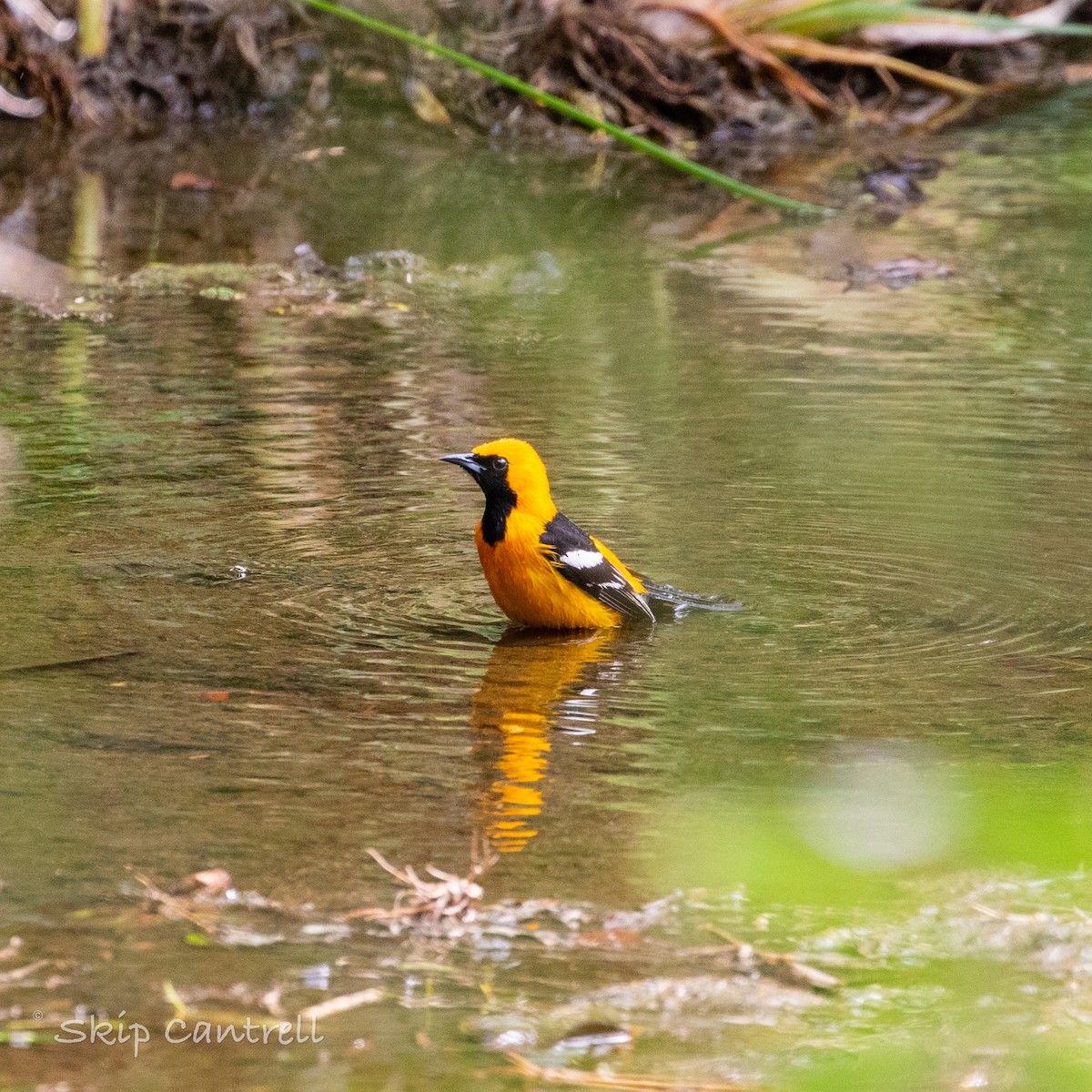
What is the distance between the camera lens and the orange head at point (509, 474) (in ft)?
18.1

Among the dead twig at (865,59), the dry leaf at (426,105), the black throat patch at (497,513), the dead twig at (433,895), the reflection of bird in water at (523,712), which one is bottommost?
the reflection of bird in water at (523,712)

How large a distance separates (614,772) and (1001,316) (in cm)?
564

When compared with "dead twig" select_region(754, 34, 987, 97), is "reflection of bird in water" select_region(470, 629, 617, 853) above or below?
below

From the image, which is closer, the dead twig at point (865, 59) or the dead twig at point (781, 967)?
the dead twig at point (781, 967)

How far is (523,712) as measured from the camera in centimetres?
467

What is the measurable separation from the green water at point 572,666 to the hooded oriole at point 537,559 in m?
0.11

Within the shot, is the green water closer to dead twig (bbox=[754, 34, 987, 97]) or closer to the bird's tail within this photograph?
the bird's tail

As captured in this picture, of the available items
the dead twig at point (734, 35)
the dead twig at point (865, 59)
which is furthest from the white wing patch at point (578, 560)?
the dead twig at point (865, 59)

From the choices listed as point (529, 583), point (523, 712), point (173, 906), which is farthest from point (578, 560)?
point (173, 906)

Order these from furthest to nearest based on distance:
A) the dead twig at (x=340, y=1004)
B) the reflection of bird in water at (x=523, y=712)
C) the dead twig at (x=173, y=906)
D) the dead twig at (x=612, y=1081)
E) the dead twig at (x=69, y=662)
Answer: the dead twig at (x=69, y=662) < the reflection of bird in water at (x=523, y=712) < the dead twig at (x=173, y=906) < the dead twig at (x=340, y=1004) < the dead twig at (x=612, y=1081)

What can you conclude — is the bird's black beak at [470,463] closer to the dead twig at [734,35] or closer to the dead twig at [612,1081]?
the dead twig at [612,1081]

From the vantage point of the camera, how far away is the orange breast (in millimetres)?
5371

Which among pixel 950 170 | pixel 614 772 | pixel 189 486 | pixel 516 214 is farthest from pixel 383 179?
pixel 614 772

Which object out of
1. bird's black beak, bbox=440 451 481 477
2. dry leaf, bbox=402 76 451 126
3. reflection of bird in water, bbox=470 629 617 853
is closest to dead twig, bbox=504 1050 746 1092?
reflection of bird in water, bbox=470 629 617 853
